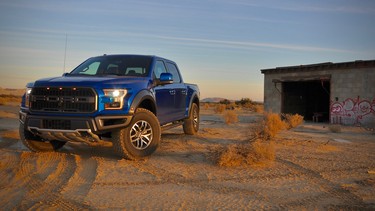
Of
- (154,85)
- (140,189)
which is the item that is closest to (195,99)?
(154,85)

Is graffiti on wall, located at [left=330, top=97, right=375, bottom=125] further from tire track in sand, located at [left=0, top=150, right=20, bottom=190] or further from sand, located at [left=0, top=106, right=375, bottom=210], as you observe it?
tire track in sand, located at [left=0, top=150, right=20, bottom=190]

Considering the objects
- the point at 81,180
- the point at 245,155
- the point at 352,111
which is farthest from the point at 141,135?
the point at 352,111

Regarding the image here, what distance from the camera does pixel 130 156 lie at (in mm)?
5973

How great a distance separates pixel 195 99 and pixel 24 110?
529cm

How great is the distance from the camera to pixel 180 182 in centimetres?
471

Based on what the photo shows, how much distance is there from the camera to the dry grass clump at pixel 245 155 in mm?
5793

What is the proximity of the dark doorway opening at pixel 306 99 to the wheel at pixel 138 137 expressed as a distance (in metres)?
17.2

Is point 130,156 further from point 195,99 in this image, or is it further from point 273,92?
point 273,92

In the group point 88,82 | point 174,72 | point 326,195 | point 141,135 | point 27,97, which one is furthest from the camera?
point 174,72

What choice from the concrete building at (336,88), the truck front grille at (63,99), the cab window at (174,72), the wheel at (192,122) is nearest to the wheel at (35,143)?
the truck front grille at (63,99)

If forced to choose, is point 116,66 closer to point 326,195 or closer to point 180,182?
point 180,182

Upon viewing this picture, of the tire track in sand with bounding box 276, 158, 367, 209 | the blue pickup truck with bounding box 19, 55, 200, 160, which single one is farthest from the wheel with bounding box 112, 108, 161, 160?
the tire track in sand with bounding box 276, 158, 367, 209

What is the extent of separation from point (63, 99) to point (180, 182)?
2556mm

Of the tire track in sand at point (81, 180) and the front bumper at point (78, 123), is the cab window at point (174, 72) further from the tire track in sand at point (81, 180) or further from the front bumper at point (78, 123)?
the tire track in sand at point (81, 180)
